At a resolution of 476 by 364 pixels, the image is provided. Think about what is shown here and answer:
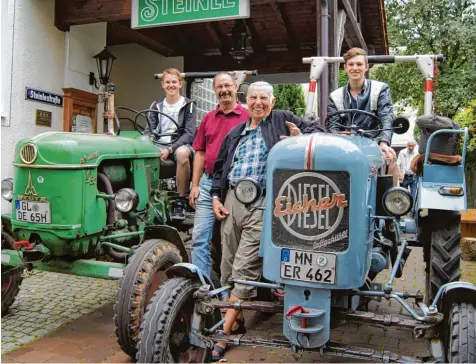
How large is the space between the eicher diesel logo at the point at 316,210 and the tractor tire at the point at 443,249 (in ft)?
4.17

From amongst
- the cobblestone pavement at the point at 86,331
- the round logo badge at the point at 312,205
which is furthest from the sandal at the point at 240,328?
the round logo badge at the point at 312,205

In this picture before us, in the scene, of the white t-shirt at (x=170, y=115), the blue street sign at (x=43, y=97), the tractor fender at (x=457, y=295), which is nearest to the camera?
the tractor fender at (x=457, y=295)

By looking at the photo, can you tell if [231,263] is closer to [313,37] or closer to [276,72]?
[313,37]

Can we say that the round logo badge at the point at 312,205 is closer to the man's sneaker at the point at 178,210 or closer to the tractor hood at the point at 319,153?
the tractor hood at the point at 319,153

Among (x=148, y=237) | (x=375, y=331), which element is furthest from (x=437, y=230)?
(x=148, y=237)

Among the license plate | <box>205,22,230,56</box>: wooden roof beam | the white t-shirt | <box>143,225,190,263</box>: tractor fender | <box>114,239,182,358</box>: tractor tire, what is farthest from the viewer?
<box>205,22,230,56</box>: wooden roof beam

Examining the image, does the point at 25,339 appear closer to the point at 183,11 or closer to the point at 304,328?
the point at 304,328

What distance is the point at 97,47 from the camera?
861 cm

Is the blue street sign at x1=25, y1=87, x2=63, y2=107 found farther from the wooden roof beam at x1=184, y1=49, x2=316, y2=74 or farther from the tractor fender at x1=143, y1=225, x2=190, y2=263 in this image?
the tractor fender at x1=143, y1=225, x2=190, y2=263

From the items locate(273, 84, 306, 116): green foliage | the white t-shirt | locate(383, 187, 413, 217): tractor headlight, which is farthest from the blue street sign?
locate(273, 84, 306, 116): green foliage

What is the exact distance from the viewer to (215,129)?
411cm

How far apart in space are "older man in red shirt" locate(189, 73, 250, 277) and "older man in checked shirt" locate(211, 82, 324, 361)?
344 millimetres

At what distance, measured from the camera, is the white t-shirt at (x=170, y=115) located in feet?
15.8

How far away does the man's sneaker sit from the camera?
475 centimetres
